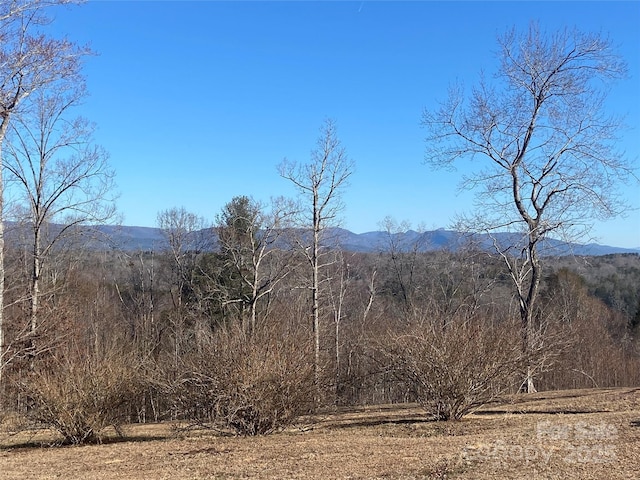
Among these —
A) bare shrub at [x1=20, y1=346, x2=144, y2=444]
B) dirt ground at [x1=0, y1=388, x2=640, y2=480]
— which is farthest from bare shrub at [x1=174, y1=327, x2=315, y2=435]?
bare shrub at [x1=20, y1=346, x2=144, y2=444]

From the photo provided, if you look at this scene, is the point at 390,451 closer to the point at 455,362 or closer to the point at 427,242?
the point at 455,362

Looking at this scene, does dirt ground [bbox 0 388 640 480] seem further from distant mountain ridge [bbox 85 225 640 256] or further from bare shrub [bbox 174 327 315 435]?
distant mountain ridge [bbox 85 225 640 256]

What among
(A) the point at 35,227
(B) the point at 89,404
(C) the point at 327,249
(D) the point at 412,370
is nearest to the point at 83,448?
(B) the point at 89,404

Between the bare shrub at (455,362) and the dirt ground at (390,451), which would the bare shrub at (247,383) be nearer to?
the dirt ground at (390,451)

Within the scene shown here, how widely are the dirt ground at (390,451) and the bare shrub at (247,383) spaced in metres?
0.38

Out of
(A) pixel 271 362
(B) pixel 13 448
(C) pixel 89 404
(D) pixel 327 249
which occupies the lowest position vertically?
(B) pixel 13 448

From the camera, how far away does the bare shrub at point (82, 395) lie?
33.2 feet

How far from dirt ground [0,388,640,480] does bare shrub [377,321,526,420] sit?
432 millimetres

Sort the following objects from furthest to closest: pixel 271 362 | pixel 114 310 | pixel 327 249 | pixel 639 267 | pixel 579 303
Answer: pixel 639 267
pixel 579 303
pixel 114 310
pixel 327 249
pixel 271 362

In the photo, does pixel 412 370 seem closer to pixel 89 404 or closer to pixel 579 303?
pixel 89 404

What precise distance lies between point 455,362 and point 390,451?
2.68m

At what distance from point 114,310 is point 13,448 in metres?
24.8

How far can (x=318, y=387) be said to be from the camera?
10.4 meters

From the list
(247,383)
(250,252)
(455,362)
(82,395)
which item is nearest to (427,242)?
(250,252)
